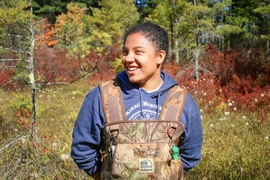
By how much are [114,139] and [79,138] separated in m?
0.28

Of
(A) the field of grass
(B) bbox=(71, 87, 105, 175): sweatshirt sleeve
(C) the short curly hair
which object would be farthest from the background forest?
(B) bbox=(71, 87, 105, 175): sweatshirt sleeve

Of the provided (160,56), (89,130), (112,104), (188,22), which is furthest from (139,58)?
(188,22)

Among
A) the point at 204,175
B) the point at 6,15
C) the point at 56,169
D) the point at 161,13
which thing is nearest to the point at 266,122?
the point at 204,175

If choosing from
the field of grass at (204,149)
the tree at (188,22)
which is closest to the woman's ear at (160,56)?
the field of grass at (204,149)

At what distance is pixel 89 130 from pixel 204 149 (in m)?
3.81

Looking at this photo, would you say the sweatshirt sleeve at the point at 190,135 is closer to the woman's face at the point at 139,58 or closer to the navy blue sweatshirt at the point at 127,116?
the navy blue sweatshirt at the point at 127,116

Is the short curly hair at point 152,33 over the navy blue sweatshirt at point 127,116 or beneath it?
over

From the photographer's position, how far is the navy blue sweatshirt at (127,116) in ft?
6.06

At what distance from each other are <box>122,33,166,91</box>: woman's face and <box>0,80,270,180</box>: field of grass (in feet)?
8.45

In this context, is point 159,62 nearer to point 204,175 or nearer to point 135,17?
point 204,175

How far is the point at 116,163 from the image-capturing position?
1.76 meters

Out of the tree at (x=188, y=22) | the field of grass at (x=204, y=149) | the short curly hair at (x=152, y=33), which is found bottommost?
the field of grass at (x=204, y=149)

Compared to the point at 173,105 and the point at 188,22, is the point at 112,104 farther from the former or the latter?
the point at 188,22

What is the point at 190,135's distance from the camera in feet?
6.63
